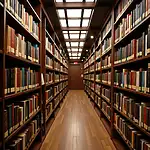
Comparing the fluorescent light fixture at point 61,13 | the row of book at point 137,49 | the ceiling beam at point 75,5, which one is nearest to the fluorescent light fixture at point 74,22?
the fluorescent light fixture at point 61,13

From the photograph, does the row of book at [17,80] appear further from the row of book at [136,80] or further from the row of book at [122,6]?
the row of book at [122,6]

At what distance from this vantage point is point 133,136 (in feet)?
6.70

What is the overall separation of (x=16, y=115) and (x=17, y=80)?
366 millimetres

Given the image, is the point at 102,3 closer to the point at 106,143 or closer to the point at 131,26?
the point at 131,26

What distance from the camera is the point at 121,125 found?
2.58 metres

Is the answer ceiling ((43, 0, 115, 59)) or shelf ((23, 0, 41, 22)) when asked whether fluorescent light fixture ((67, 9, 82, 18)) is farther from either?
shelf ((23, 0, 41, 22))

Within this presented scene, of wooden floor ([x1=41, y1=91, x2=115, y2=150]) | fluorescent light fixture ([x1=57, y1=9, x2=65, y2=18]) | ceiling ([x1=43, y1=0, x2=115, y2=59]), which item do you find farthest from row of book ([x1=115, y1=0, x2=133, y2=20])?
wooden floor ([x1=41, y1=91, x2=115, y2=150])

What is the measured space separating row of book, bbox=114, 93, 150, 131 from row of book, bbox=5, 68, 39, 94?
1.34 meters

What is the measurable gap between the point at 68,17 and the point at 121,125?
3.79m

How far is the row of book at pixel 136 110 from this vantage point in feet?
5.47

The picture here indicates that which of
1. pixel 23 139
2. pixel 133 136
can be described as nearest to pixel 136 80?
pixel 133 136

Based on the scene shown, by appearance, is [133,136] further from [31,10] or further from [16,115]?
[31,10]

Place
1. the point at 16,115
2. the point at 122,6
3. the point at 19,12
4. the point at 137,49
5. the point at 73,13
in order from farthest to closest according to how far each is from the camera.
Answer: the point at 73,13
the point at 122,6
the point at 137,49
the point at 19,12
the point at 16,115

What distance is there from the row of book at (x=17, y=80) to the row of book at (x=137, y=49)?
1.34 metres
